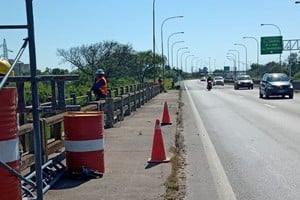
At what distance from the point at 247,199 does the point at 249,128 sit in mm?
10158

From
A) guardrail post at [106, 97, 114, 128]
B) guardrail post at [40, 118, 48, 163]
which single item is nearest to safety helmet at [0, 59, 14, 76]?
guardrail post at [40, 118, 48, 163]

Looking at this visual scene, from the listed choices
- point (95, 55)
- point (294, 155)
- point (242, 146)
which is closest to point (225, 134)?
point (242, 146)

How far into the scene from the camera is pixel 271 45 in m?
75.2

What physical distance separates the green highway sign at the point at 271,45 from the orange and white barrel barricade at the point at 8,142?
72.0m

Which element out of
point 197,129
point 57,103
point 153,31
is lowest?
point 197,129

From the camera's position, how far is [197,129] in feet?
57.6

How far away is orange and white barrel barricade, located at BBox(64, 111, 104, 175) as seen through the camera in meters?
8.50

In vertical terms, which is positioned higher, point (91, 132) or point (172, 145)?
point (91, 132)

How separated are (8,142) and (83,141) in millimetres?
3301

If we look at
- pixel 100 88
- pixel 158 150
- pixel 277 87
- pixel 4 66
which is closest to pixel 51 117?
pixel 158 150

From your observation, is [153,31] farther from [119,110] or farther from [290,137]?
[290,137]

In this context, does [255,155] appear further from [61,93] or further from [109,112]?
[61,93]

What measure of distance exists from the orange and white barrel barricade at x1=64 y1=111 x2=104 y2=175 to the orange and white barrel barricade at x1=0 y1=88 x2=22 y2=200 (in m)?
3.06

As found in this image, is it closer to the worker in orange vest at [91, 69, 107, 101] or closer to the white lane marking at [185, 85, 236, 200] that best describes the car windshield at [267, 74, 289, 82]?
the worker in orange vest at [91, 69, 107, 101]
